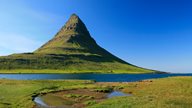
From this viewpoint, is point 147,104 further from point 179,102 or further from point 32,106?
point 32,106

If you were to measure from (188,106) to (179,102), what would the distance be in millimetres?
3320

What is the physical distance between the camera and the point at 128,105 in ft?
125

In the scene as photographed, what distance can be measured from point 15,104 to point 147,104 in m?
24.4

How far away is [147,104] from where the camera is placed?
125ft

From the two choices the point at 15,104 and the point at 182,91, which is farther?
the point at 182,91

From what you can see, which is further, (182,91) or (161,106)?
(182,91)

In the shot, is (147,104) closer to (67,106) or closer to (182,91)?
(67,106)

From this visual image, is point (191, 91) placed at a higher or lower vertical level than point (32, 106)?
higher

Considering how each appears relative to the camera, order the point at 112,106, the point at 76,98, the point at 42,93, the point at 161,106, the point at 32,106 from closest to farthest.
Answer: the point at 161,106 < the point at 112,106 < the point at 32,106 < the point at 76,98 < the point at 42,93

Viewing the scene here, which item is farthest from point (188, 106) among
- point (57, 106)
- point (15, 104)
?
point (15, 104)

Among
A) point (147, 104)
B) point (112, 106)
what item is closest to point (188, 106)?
point (147, 104)

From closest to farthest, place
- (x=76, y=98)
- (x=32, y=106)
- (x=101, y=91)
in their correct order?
1. (x=32, y=106)
2. (x=76, y=98)
3. (x=101, y=91)

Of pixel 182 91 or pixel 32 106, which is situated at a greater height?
pixel 182 91

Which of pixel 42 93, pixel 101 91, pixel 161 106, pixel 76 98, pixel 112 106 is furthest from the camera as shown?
pixel 101 91
